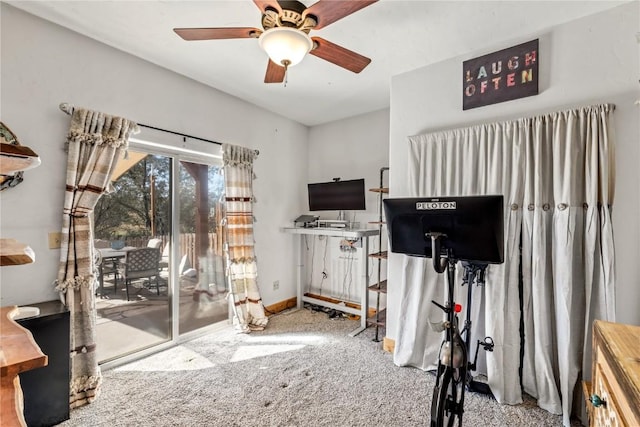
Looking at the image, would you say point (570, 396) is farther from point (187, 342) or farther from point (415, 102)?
point (187, 342)

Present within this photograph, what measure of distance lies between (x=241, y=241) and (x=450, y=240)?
2388 mm

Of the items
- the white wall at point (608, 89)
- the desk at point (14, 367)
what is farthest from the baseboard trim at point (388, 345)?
the desk at point (14, 367)

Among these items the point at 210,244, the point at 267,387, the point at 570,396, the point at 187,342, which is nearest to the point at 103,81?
the point at 210,244

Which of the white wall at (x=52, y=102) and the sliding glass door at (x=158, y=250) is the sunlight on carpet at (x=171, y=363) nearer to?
the sliding glass door at (x=158, y=250)

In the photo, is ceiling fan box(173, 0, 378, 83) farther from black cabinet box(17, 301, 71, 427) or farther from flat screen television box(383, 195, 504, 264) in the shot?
black cabinet box(17, 301, 71, 427)

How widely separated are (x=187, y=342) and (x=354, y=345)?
1.69 metres

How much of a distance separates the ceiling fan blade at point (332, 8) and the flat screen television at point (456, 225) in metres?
0.95

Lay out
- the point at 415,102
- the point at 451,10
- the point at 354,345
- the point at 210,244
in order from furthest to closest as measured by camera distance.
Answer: the point at 210,244
the point at 354,345
the point at 415,102
the point at 451,10

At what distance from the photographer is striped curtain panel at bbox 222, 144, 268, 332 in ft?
→ 10.4

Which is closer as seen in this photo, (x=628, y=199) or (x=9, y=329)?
(x=9, y=329)

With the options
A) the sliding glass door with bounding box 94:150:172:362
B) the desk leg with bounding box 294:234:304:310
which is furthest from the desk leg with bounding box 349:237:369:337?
the sliding glass door with bounding box 94:150:172:362

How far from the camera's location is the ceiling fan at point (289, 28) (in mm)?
1377

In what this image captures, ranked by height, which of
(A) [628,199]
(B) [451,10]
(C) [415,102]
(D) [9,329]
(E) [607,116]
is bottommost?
(D) [9,329]

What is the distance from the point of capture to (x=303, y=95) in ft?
10.5
